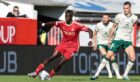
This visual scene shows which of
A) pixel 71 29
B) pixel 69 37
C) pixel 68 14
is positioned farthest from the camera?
pixel 69 37

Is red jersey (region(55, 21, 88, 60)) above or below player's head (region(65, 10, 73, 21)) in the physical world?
below

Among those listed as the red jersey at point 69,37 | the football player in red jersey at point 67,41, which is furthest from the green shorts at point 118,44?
the red jersey at point 69,37

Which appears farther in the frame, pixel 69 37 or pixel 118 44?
pixel 118 44

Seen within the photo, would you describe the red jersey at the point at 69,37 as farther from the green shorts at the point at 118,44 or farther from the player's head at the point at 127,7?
the player's head at the point at 127,7

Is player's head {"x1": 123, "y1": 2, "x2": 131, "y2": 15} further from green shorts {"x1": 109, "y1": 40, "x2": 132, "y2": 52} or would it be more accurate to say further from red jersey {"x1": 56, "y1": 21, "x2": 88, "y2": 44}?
red jersey {"x1": 56, "y1": 21, "x2": 88, "y2": 44}

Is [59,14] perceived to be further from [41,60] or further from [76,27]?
[76,27]

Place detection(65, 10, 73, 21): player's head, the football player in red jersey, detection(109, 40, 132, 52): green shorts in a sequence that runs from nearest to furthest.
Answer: detection(65, 10, 73, 21): player's head < the football player in red jersey < detection(109, 40, 132, 52): green shorts

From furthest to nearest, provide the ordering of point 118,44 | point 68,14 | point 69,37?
point 118,44
point 69,37
point 68,14

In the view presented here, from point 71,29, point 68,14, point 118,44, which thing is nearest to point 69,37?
point 71,29

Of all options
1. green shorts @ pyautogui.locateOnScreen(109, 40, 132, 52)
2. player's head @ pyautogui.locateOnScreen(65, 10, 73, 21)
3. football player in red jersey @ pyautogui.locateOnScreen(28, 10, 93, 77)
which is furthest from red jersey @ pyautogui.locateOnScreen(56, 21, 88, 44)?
green shorts @ pyautogui.locateOnScreen(109, 40, 132, 52)

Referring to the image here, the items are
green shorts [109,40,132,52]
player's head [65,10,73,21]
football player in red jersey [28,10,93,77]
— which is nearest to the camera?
player's head [65,10,73,21]

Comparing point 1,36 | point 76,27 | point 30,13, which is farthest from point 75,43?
point 30,13

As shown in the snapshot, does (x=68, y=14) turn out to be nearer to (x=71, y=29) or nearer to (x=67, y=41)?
(x=71, y=29)

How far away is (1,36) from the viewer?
2747 cm
